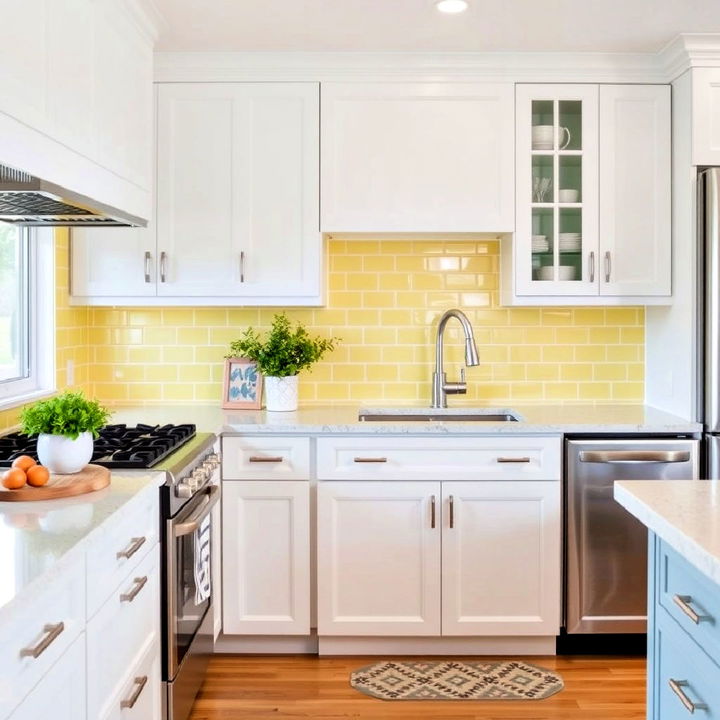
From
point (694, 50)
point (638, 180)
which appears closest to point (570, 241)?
point (638, 180)

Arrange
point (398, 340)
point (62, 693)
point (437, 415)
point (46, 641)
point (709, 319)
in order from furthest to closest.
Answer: point (398, 340)
point (437, 415)
point (709, 319)
point (62, 693)
point (46, 641)

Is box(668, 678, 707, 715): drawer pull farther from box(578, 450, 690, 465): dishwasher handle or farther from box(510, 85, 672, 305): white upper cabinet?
box(510, 85, 672, 305): white upper cabinet

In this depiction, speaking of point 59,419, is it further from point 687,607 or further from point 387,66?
point 387,66

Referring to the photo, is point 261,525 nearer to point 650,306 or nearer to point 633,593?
point 633,593

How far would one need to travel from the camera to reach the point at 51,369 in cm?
341

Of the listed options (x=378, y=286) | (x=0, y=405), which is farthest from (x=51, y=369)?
(x=378, y=286)

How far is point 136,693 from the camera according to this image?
7.07 ft

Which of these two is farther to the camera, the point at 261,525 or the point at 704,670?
the point at 261,525

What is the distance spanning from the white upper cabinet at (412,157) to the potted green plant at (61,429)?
156cm

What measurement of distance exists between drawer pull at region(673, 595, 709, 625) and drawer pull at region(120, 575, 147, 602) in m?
1.28

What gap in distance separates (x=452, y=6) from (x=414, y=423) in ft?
5.01

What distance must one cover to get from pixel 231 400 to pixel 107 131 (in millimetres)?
1416

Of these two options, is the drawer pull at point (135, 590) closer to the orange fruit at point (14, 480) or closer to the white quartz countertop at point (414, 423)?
the orange fruit at point (14, 480)

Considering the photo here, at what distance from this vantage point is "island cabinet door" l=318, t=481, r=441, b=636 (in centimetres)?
325
